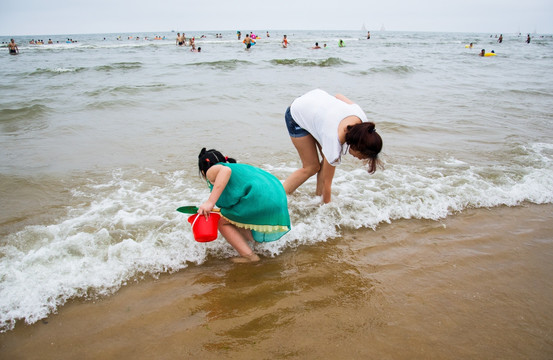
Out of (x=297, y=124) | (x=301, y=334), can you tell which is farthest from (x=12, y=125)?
(x=301, y=334)

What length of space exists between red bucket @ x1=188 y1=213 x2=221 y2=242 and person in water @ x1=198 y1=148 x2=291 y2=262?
67mm

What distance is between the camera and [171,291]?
2.32 meters

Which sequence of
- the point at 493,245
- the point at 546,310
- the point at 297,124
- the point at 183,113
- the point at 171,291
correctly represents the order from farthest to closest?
the point at 183,113 → the point at 297,124 → the point at 493,245 → the point at 171,291 → the point at 546,310

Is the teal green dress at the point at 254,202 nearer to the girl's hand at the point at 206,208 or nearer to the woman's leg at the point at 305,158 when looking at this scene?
the girl's hand at the point at 206,208

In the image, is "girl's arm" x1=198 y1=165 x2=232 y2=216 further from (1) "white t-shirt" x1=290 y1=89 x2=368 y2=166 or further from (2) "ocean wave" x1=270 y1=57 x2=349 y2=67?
(2) "ocean wave" x1=270 y1=57 x2=349 y2=67

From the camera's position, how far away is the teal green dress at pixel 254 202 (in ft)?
8.08

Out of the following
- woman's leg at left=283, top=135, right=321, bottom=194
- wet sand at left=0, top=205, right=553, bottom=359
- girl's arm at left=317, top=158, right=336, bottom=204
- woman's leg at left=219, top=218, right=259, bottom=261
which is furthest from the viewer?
woman's leg at left=283, top=135, right=321, bottom=194

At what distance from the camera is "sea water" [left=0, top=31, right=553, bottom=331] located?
263 cm

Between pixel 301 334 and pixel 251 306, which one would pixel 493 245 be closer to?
pixel 301 334

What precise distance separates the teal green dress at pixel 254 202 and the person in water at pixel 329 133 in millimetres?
559

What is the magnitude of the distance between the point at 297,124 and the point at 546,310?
2278mm

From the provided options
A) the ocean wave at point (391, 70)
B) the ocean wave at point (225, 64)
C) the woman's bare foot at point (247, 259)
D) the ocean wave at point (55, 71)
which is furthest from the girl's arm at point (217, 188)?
the ocean wave at point (55, 71)

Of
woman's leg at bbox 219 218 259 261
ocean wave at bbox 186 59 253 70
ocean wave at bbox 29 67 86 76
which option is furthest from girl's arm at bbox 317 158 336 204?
ocean wave at bbox 29 67 86 76

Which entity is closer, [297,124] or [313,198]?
[297,124]
